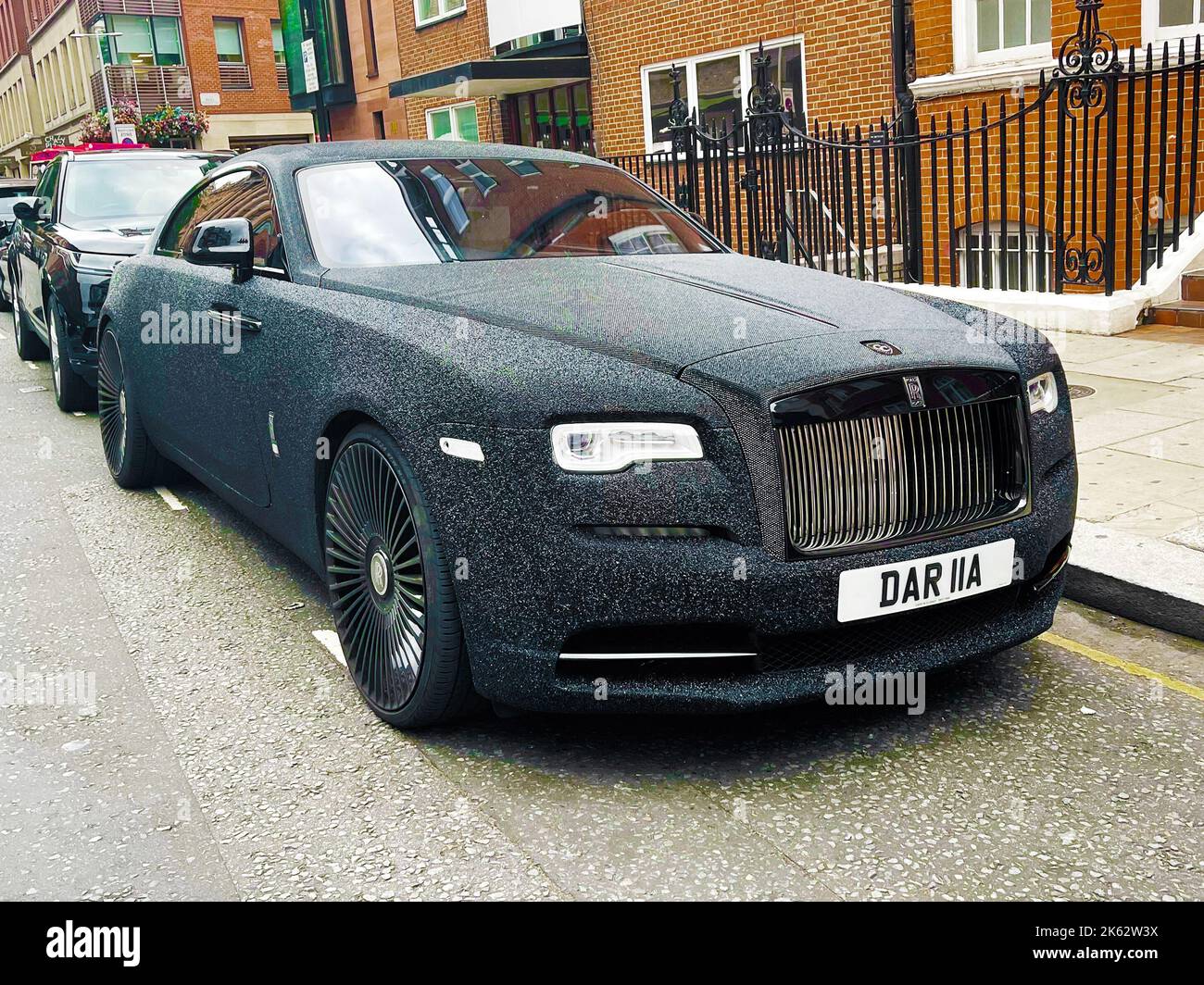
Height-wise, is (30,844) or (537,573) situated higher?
(537,573)

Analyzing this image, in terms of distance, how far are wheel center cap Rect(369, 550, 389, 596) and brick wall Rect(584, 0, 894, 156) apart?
10.7 meters

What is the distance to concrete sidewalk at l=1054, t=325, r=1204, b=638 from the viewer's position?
4234 mm

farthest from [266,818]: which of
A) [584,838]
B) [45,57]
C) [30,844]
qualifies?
[45,57]

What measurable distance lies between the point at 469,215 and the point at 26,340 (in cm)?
861

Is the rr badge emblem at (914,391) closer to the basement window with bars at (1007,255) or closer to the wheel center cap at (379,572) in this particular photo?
the wheel center cap at (379,572)

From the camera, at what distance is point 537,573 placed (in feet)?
9.73

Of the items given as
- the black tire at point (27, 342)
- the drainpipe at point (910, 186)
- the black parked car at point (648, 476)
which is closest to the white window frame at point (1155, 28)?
A: the drainpipe at point (910, 186)

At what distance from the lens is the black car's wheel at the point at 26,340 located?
11.5 metres

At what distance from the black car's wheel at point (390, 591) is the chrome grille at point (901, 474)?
930mm

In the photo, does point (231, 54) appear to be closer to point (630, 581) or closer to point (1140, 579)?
point (1140, 579)

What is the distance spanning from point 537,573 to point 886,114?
11038 millimetres

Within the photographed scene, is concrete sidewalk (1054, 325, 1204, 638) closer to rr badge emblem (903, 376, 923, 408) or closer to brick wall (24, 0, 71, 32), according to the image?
rr badge emblem (903, 376, 923, 408)

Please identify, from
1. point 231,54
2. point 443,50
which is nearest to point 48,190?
point 443,50

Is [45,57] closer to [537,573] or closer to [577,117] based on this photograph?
[577,117]
